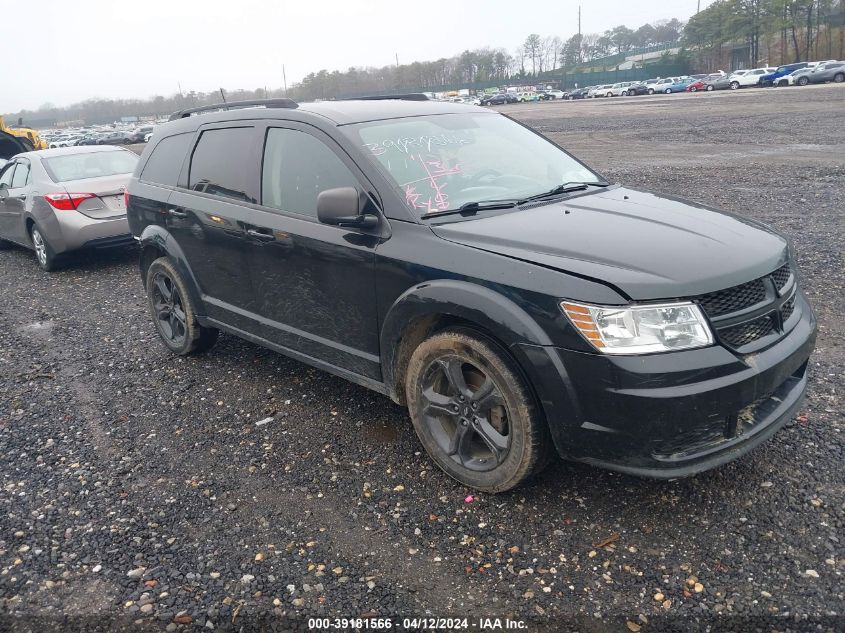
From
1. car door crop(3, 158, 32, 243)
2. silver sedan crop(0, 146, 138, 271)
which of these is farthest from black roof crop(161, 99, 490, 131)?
car door crop(3, 158, 32, 243)

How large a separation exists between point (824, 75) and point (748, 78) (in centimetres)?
699

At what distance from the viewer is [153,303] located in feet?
18.7

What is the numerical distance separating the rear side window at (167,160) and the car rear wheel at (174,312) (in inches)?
25.3

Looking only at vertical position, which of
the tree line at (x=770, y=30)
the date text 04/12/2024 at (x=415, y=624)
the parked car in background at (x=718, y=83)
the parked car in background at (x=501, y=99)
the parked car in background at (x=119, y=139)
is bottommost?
the date text 04/12/2024 at (x=415, y=624)

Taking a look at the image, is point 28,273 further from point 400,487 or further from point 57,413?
point 400,487

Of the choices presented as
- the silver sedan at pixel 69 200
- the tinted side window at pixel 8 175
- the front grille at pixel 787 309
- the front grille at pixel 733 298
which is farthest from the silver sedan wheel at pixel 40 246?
the front grille at pixel 787 309

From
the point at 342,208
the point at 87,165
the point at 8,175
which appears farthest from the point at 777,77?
the point at 342,208

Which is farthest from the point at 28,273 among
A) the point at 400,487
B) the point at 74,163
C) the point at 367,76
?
the point at 367,76

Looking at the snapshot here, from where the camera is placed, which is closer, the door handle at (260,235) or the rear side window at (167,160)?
the door handle at (260,235)

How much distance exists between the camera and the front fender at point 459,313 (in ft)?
9.55

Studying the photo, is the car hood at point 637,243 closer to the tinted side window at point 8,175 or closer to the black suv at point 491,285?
the black suv at point 491,285

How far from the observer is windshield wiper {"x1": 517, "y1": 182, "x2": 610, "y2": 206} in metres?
3.79

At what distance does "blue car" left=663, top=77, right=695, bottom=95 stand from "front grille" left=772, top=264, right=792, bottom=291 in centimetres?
6146

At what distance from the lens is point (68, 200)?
28.4ft
